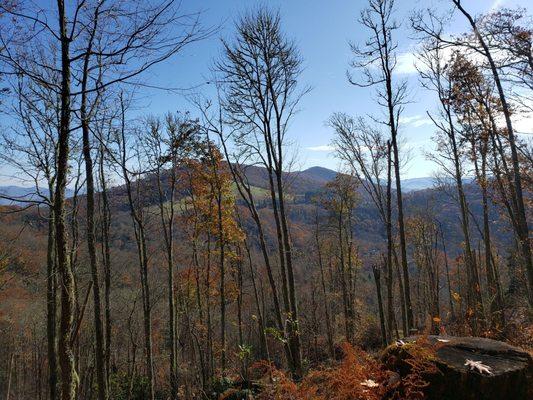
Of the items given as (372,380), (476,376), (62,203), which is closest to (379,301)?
(476,376)

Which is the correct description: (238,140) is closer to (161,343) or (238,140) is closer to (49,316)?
(49,316)

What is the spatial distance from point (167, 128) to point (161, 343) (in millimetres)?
28749

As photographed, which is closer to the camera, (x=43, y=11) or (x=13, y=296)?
(x=43, y=11)

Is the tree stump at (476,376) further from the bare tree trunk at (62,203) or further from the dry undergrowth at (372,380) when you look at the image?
the bare tree trunk at (62,203)

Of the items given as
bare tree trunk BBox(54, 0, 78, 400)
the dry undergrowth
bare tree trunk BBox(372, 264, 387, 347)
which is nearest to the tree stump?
the dry undergrowth

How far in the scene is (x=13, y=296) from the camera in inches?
1378

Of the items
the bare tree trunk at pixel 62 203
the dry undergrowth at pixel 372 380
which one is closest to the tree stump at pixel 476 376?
the dry undergrowth at pixel 372 380

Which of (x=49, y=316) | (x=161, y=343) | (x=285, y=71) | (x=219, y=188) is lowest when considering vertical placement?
(x=161, y=343)

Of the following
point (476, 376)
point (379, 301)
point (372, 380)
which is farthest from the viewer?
point (379, 301)

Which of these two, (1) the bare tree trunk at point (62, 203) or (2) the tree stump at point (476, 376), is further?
(2) the tree stump at point (476, 376)

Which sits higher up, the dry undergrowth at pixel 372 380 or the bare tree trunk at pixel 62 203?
the bare tree trunk at pixel 62 203

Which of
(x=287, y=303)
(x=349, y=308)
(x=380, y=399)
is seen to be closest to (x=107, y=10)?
(x=380, y=399)

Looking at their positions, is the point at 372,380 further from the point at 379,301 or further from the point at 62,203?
the point at 379,301

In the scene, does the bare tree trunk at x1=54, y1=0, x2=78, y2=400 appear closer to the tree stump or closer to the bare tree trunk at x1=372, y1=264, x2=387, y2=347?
the tree stump
